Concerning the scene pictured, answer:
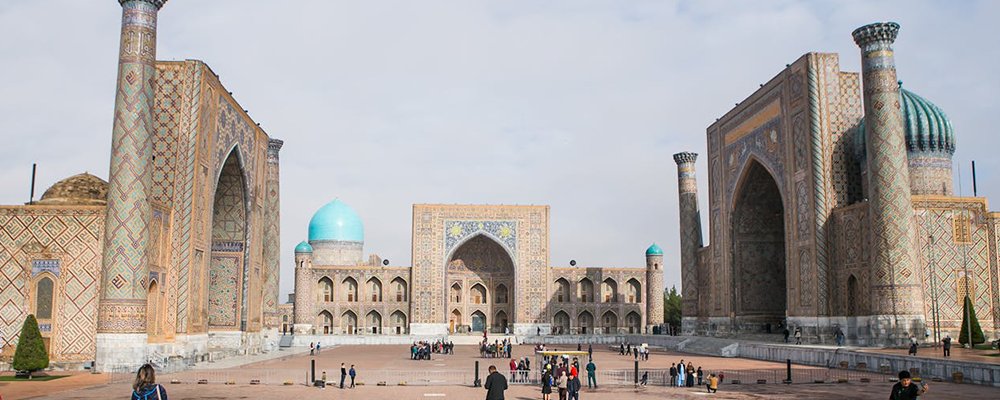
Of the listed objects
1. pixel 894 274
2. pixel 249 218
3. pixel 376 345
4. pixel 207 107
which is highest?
pixel 207 107

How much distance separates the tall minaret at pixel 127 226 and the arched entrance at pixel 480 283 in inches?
1079

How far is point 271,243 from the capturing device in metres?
28.2

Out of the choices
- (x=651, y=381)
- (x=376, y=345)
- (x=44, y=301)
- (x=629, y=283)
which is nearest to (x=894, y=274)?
(x=651, y=381)

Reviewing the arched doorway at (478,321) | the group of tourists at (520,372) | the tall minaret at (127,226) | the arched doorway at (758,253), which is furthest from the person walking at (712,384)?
the arched doorway at (478,321)

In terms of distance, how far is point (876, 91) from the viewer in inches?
831

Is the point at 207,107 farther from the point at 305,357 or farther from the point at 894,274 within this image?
the point at 894,274

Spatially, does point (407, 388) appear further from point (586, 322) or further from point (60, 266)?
point (586, 322)

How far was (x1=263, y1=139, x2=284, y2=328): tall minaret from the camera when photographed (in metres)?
27.9

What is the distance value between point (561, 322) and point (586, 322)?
1319 mm

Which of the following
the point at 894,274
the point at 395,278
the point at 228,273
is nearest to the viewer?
the point at 894,274

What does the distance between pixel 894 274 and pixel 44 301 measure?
→ 18.7 meters

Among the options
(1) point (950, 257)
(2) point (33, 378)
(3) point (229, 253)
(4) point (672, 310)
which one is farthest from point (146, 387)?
(4) point (672, 310)

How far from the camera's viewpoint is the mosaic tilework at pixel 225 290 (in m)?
24.3

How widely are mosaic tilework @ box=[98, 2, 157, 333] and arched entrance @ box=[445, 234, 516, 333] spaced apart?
27.4m
